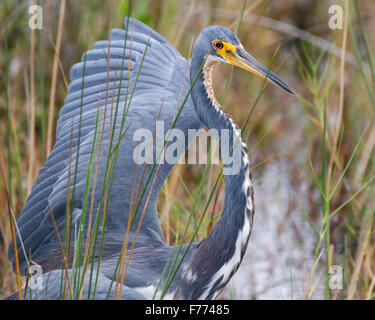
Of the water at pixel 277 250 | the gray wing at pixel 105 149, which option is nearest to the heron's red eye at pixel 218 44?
the gray wing at pixel 105 149

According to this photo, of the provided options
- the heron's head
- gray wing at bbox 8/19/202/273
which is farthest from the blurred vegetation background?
the heron's head

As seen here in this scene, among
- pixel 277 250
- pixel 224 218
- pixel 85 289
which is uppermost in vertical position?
pixel 224 218

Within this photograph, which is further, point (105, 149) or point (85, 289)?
point (105, 149)

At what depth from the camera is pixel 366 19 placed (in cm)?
331

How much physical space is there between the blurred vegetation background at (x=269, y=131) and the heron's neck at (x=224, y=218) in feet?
1.39

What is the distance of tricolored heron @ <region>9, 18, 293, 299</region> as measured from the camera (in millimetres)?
1699

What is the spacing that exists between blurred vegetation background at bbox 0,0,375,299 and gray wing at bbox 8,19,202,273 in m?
0.31

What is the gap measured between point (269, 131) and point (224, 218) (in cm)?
135

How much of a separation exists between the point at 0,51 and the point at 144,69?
1239mm

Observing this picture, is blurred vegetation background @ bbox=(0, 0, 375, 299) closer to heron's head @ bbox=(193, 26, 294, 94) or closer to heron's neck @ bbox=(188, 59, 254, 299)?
heron's neck @ bbox=(188, 59, 254, 299)

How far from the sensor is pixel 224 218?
173 cm

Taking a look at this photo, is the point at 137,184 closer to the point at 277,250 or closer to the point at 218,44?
the point at 218,44

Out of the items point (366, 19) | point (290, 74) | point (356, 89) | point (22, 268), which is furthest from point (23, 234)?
point (290, 74)

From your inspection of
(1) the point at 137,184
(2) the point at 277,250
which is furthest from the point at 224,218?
(2) the point at 277,250
